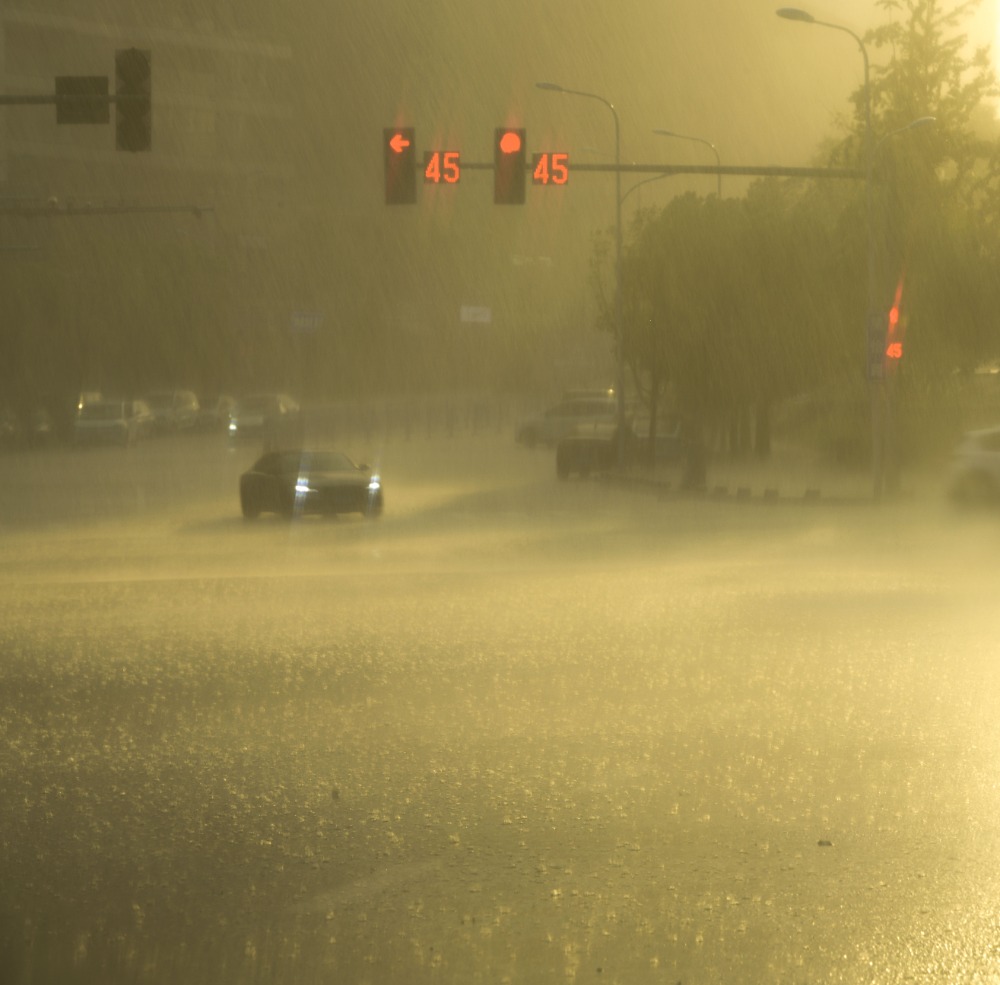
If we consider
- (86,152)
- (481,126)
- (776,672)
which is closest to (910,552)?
(776,672)

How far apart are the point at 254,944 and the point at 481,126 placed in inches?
7551

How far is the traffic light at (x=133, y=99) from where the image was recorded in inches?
758

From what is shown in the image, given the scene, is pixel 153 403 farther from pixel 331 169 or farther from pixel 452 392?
pixel 331 169

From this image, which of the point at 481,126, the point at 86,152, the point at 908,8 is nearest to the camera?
the point at 908,8

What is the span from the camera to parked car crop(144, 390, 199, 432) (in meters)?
69.6

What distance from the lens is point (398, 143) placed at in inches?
931

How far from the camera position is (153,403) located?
2781 inches

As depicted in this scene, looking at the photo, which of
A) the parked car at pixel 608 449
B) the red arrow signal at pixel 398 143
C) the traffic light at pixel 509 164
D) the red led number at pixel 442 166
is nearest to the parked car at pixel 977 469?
the traffic light at pixel 509 164

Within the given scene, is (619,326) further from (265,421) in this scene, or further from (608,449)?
(265,421)

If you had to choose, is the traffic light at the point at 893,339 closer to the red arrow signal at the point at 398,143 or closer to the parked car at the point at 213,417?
the red arrow signal at the point at 398,143

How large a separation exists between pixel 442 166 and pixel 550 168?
1.61m

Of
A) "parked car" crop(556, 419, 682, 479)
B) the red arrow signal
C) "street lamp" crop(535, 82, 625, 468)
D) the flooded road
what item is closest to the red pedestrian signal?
"parked car" crop(556, 419, 682, 479)

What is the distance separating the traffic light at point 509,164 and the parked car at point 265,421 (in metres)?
38.9

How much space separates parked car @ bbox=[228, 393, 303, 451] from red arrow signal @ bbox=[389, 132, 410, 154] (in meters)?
38.5
